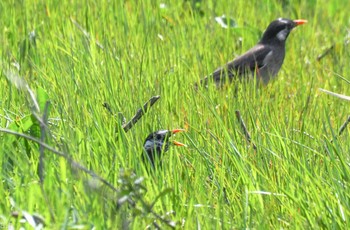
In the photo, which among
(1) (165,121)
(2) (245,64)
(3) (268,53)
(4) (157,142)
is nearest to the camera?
(4) (157,142)

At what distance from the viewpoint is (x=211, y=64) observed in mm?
4867

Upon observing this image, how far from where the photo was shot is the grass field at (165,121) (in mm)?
2611

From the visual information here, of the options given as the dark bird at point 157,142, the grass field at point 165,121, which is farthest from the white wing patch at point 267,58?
the dark bird at point 157,142

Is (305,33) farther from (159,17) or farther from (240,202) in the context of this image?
(240,202)

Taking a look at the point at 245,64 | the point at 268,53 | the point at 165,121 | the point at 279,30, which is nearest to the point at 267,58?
the point at 268,53

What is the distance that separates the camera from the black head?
225 inches

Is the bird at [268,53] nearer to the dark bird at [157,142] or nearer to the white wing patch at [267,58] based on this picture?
the white wing patch at [267,58]

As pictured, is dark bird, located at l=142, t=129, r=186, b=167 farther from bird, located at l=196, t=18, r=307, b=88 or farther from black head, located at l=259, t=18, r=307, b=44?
black head, located at l=259, t=18, r=307, b=44

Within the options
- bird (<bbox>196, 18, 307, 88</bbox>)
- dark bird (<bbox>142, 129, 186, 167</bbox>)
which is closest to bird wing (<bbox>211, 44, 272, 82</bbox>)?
bird (<bbox>196, 18, 307, 88</bbox>)

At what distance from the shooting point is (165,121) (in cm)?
362

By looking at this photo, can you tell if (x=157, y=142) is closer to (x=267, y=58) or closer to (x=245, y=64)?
Answer: (x=245, y=64)

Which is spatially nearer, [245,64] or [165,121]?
[165,121]

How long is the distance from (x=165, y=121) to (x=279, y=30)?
231cm

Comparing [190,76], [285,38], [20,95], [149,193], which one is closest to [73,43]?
[190,76]
